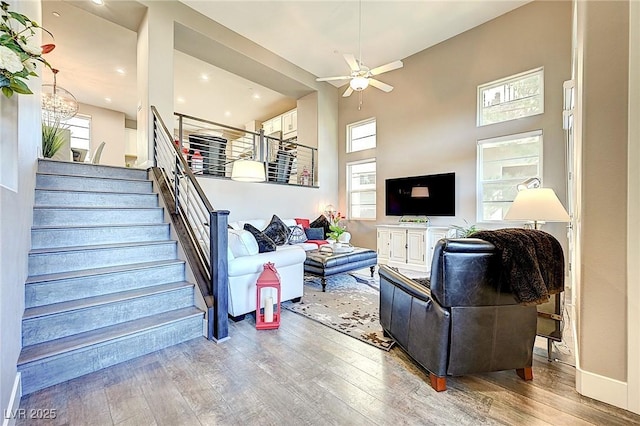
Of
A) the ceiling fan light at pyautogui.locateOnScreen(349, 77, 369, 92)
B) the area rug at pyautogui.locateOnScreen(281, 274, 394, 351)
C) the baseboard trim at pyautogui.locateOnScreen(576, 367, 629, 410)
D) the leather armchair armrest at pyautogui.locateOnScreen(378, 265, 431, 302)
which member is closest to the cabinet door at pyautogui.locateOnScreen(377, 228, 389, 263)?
the area rug at pyautogui.locateOnScreen(281, 274, 394, 351)

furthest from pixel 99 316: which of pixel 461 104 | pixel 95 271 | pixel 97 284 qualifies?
pixel 461 104

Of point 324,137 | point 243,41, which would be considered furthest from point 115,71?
point 324,137

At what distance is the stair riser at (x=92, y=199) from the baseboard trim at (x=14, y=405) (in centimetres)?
191

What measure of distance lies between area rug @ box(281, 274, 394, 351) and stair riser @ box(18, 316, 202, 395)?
1203 millimetres

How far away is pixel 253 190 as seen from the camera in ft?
18.3

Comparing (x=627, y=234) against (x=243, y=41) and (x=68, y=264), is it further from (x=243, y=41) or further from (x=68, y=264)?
(x=243, y=41)

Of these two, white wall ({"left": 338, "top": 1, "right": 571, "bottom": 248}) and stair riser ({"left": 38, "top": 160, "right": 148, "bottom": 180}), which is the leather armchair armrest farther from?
stair riser ({"left": 38, "top": 160, "right": 148, "bottom": 180})

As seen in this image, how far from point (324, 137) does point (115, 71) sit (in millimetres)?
4968

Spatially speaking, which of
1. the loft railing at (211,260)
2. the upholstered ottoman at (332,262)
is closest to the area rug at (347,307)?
the upholstered ottoman at (332,262)

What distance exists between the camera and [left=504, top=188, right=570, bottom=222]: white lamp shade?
238 centimetres

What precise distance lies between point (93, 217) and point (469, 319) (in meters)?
3.54

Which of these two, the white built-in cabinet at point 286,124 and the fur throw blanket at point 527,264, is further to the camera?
the white built-in cabinet at point 286,124

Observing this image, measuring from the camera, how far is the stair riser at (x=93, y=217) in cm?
262

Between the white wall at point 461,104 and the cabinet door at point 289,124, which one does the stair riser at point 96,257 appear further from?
the cabinet door at point 289,124
